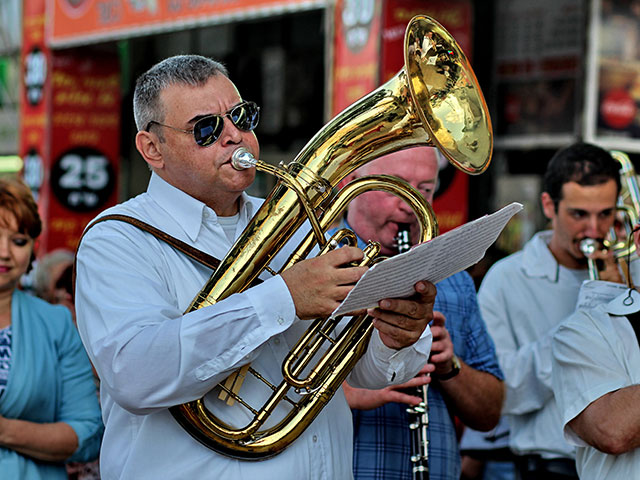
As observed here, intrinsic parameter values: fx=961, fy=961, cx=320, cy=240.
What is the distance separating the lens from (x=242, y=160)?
2.45 m

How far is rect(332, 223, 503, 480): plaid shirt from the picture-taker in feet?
10.2

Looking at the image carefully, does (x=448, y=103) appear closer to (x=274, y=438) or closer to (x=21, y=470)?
(x=274, y=438)

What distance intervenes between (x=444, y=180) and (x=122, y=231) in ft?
15.1

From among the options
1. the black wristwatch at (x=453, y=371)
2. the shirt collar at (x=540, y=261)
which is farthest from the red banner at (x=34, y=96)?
the black wristwatch at (x=453, y=371)

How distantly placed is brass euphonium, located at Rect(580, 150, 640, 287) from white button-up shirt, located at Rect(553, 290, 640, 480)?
0.91 meters

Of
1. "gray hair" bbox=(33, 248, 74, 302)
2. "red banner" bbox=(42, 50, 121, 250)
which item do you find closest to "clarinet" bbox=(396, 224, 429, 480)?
"gray hair" bbox=(33, 248, 74, 302)

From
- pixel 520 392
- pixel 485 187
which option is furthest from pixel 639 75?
pixel 520 392

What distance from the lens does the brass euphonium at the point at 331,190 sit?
7.68 feet

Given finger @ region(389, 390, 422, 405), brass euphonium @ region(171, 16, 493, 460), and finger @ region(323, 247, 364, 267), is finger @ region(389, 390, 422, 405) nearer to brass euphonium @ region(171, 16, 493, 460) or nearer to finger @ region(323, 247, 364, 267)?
brass euphonium @ region(171, 16, 493, 460)

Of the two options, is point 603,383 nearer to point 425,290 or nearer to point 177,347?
point 425,290

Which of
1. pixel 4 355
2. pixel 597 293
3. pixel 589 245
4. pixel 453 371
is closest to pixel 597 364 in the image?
A: pixel 597 293

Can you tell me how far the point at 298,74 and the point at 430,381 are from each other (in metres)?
6.91

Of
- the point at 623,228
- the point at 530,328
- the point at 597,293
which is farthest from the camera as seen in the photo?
the point at 623,228

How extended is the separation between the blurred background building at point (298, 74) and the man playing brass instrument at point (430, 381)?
11.0ft
